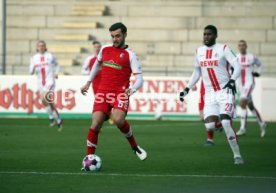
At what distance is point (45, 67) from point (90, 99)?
3685mm

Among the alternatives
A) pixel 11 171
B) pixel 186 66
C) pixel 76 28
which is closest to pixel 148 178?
pixel 11 171

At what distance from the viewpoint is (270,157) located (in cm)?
1533

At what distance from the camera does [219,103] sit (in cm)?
1452

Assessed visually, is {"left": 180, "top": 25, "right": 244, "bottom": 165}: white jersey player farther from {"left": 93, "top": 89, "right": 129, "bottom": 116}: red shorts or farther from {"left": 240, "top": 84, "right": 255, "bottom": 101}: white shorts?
{"left": 240, "top": 84, "right": 255, "bottom": 101}: white shorts

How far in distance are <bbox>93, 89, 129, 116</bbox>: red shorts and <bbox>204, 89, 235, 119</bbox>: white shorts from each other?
2044 mm

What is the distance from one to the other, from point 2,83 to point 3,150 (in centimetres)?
1263

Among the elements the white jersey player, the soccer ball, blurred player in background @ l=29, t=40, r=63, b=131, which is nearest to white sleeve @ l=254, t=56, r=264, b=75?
blurred player in background @ l=29, t=40, r=63, b=131

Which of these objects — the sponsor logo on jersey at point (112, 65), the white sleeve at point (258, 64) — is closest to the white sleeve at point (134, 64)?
the sponsor logo on jersey at point (112, 65)

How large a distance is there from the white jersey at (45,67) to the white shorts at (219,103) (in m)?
10.7

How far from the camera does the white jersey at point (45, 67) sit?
81.8ft

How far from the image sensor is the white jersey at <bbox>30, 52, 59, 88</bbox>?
24.9 m

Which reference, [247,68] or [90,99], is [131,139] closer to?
[247,68]

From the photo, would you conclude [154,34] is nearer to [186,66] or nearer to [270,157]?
[186,66]

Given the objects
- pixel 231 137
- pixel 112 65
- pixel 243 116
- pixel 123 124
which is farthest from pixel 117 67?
pixel 243 116
